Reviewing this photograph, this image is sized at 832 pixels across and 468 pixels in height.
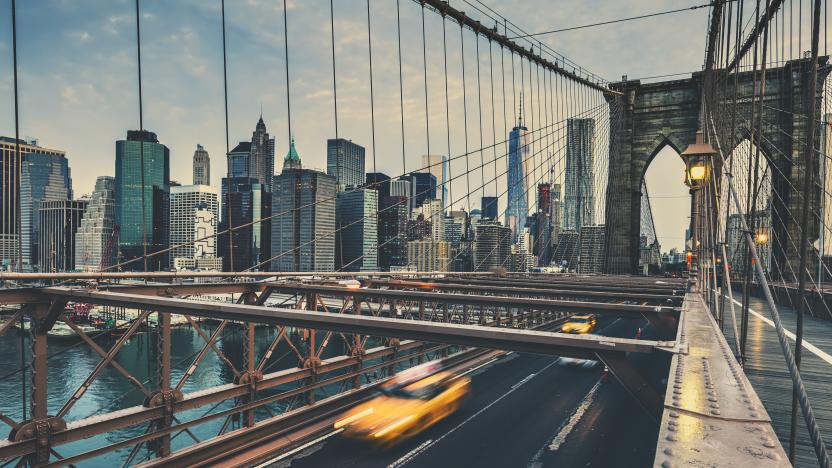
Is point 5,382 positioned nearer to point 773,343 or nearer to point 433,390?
point 433,390

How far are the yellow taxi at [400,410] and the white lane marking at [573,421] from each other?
4843mm

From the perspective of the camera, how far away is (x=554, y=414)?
21.5 metres

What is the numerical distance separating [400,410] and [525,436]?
4.86 metres

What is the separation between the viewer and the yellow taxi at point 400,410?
59.2 ft

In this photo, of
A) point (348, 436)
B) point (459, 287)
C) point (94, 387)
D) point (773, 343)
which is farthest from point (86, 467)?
point (773, 343)

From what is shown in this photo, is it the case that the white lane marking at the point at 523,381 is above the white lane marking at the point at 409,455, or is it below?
below

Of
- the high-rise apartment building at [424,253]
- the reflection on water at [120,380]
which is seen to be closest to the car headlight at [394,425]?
the reflection on water at [120,380]

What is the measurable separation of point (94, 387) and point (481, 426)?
59.9m

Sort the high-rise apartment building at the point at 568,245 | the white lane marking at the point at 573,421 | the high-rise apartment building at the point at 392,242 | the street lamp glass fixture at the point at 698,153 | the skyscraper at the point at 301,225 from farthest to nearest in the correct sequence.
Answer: the high-rise apartment building at the point at 392,242, the skyscraper at the point at 301,225, the high-rise apartment building at the point at 568,245, the white lane marking at the point at 573,421, the street lamp glass fixture at the point at 698,153

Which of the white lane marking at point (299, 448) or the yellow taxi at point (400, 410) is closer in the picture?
the white lane marking at point (299, 448)

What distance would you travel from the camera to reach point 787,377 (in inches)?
382

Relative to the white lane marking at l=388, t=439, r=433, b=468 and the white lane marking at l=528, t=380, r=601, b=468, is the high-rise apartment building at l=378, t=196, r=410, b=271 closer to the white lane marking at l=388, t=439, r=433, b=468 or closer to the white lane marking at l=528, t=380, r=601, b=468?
the white lane marking at l=528, t=380, r=601, b=468

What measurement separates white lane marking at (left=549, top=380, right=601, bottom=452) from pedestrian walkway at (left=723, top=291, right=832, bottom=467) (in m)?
6.86

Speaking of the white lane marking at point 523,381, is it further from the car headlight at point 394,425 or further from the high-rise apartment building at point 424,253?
the high-rise apartment building at point 424,253
